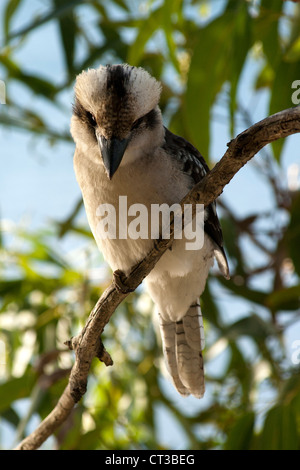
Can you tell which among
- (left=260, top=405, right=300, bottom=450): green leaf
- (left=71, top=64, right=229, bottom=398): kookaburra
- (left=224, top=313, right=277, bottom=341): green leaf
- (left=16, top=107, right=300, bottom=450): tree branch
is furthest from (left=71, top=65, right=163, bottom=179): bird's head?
(left=260, top=405, right=300, bottom=450): green leaf

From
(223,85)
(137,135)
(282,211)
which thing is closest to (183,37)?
(223,85)

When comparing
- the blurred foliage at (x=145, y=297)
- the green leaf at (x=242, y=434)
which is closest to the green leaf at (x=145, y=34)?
the blurred foliage at (x=145, y=297)

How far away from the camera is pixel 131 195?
5.33ft

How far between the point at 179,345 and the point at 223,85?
3.84 ft

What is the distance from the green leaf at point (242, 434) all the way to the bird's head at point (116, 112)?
886 mm

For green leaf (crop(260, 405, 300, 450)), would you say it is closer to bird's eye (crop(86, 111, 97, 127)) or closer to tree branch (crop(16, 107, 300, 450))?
tree branch (crop(16, 107, 300, 450))

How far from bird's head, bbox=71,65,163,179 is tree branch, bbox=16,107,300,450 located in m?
0.25

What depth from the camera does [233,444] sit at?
6.46 ft

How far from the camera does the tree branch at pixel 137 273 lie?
120cm

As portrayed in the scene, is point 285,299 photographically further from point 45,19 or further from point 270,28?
point 45,19

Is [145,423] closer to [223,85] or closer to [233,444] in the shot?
[233,444]

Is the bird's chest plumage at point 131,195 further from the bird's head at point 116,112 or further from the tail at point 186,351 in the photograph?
the tail at point 186,351

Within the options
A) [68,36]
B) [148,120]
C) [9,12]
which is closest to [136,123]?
[148,120]

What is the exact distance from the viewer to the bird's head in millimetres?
1546
